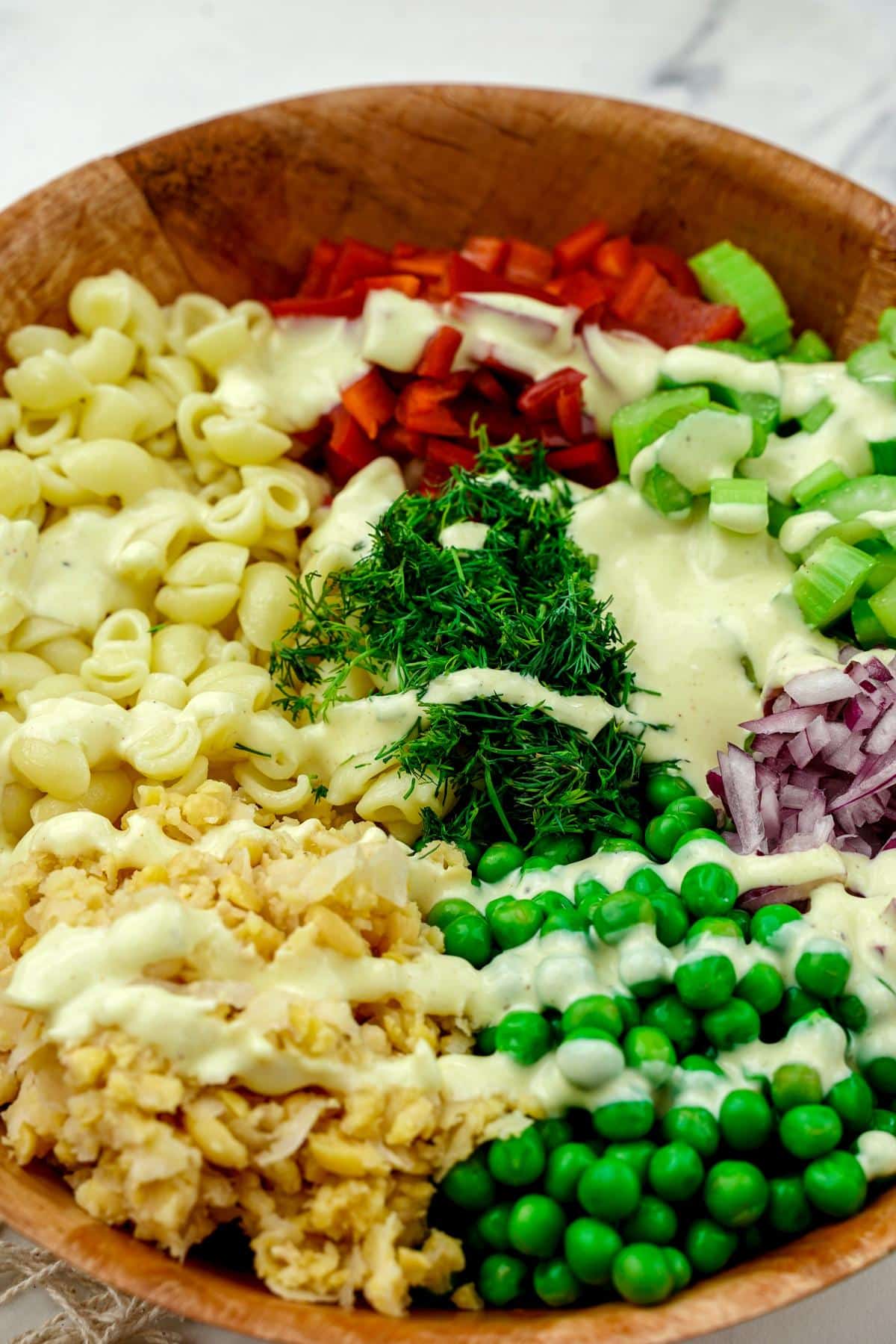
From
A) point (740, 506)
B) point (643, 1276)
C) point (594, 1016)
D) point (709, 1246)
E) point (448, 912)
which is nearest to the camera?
point (643, 1276)

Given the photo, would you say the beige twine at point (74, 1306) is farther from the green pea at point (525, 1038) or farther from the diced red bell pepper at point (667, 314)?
the diced red bell pepper at point (667, 314)

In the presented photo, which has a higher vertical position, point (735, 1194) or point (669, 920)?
point (669, 920)

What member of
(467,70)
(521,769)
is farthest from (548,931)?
(467,70)

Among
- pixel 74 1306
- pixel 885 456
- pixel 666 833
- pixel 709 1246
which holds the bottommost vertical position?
pixel 74 1306

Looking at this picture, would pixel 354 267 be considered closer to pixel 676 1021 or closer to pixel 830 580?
pixel 830 580

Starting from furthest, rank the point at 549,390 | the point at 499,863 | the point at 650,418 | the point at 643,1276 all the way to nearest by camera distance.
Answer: the point at 549,390
the point at 650,418
the point at 499,863
the point at 643,1276

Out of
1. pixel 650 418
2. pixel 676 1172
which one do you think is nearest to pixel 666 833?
pixel 676 1172

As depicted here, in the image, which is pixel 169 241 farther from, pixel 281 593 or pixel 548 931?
pixel 548 931
